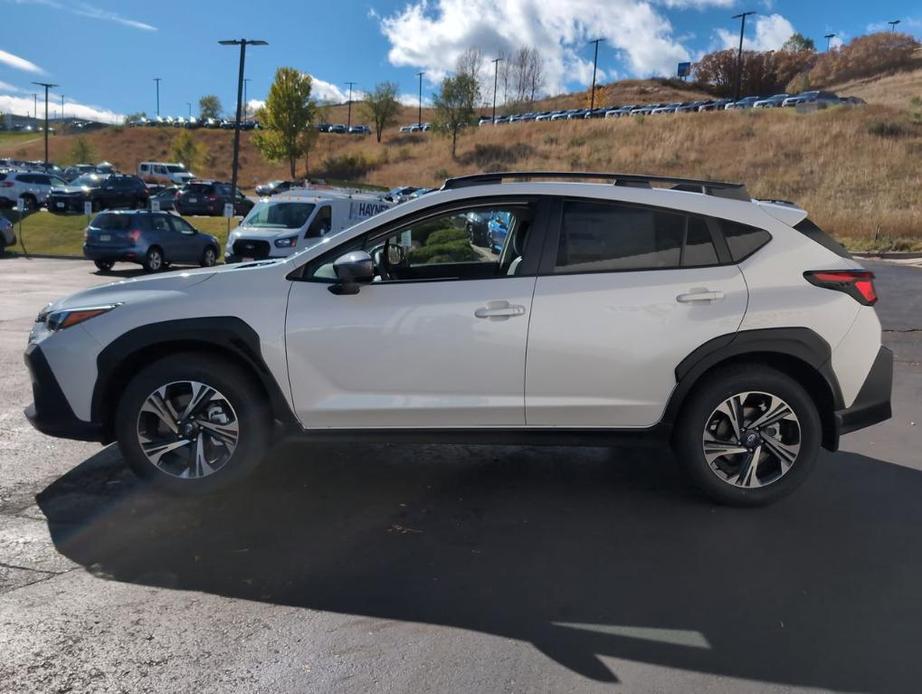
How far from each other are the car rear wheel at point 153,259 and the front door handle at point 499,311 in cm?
1654

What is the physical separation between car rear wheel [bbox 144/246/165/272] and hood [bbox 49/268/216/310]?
15.2m

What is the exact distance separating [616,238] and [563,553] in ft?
5.76

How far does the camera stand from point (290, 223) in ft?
52.3

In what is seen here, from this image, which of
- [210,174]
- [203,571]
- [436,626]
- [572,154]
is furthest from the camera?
[210,174]

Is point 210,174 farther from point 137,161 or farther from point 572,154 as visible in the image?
point 572,154

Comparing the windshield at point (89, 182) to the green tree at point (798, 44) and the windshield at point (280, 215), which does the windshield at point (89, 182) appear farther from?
the green tree at point (798, 44)

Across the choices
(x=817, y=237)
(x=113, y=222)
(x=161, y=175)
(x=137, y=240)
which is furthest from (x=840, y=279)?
(x=161, y=175)

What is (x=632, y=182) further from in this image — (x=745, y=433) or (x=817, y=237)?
(x=745, y=433)

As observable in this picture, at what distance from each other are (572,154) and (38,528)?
55.5 metres

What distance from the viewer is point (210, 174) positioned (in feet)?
265

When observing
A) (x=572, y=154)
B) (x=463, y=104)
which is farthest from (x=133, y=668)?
(x=463, y=104)

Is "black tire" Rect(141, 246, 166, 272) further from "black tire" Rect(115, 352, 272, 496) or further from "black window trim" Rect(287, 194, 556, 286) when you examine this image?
"black window trim" Rect(287, 194, 556, 286)

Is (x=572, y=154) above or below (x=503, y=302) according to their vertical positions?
above

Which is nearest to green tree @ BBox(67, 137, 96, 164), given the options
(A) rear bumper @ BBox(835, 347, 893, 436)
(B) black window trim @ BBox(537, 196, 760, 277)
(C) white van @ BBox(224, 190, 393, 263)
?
(C) white van @ BBox(224, 190, 393, 263)
